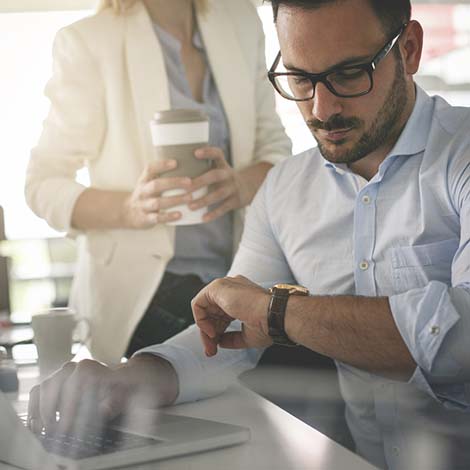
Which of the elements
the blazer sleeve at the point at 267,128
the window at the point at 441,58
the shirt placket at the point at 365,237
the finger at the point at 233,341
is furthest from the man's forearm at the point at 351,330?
the blazer sleeve at the point at 267,128

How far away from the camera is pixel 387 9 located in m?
1.02

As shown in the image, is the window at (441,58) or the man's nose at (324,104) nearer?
the man's nose at (324,104)

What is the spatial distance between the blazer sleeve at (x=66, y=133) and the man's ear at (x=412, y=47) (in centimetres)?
57

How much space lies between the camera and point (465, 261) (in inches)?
37.0

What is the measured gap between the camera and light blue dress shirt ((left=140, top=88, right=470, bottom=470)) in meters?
0.99

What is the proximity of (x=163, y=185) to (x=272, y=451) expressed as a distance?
634 millimetres

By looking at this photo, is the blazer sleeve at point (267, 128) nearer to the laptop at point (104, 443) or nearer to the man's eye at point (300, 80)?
the man's eye at point (300, 80)

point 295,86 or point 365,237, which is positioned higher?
point 295,86

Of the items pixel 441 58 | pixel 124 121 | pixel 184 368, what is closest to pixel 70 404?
pixel 184 368

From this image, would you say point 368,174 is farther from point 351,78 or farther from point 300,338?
point 300,338

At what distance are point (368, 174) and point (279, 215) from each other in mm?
162

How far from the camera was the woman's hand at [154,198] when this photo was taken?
1.24 metres

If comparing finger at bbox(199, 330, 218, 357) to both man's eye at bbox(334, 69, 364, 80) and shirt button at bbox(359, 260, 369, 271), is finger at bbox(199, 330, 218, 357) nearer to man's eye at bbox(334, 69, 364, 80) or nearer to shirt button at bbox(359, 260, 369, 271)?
shirt button at bbox(359, 260, 369, 271)

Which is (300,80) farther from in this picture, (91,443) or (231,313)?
(91,443)
